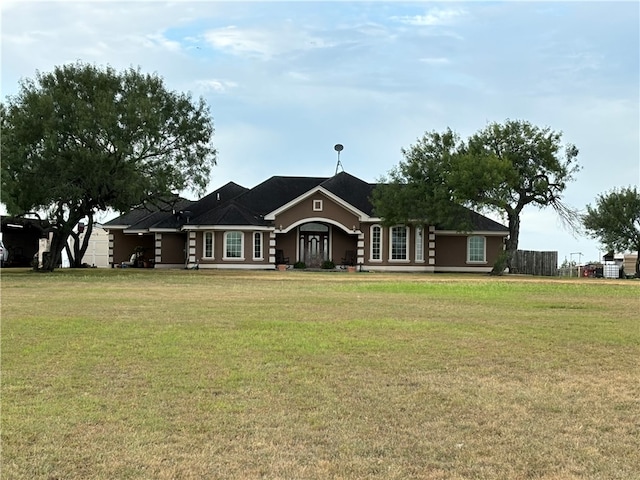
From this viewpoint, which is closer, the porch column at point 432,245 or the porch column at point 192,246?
the porch column at point 192,246

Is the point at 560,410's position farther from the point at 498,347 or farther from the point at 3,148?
the point at 3,148

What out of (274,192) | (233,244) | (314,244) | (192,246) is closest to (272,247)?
(233,244)

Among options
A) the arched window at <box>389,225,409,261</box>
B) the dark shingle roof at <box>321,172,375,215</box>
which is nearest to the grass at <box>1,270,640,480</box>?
the arched window at <box>389,225,409,261</box>

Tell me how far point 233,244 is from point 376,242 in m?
8.34

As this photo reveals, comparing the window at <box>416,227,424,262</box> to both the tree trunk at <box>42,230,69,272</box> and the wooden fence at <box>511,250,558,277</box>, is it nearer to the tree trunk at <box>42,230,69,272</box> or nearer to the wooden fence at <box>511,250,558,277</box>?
the wooden fence at <box>511,250,558,277</box>

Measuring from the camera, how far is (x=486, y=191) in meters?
37.4

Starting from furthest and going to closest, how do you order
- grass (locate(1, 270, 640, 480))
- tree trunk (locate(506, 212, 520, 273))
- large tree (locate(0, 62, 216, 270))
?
tree trunk (locate(506, 212, 520, 273))
large tree (locate(0, 62, 216, 270))
grass (locate(1, 270, 640, 480))

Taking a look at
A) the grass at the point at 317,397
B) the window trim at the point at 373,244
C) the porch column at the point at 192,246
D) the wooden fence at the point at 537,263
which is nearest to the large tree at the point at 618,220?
the wooden fence at the point at 537,263

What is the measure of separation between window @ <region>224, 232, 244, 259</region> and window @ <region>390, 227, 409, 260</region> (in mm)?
8889

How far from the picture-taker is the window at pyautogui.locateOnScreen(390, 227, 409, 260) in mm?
42344

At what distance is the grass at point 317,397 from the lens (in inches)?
205

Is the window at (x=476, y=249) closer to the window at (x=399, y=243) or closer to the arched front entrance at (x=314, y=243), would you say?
the window at (x=399, y=243)

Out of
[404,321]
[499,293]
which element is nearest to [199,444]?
[404,321]

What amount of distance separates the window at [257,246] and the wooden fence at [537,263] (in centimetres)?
1600
